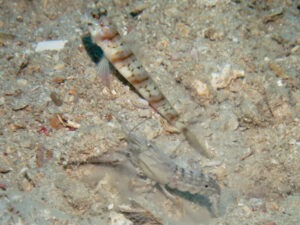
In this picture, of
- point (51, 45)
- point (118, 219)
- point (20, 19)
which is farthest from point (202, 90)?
point (20, 19)

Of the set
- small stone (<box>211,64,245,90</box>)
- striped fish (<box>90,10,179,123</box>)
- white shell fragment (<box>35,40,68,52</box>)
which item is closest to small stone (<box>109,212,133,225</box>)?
striped fish (<box>90,10,179,123</box>)

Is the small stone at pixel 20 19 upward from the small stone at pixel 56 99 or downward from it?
upward

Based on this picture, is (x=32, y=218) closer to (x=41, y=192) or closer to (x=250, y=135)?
(x=41, y=192)

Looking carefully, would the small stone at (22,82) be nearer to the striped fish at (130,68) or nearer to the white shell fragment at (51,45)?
the white shell fragment at (51,45)

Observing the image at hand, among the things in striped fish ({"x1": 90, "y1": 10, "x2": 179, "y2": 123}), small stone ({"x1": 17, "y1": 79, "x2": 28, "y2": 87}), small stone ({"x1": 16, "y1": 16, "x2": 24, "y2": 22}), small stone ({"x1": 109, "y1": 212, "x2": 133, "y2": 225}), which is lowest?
small stone ({"x1": 109, "y1": 212, "x2": 133, "y2": 225})

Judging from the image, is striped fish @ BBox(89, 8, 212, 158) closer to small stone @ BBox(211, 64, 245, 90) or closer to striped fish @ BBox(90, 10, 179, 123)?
striped fish @ BBox(90, 10, 179, 123)

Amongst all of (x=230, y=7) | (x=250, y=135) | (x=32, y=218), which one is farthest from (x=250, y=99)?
(x=32, y=218)

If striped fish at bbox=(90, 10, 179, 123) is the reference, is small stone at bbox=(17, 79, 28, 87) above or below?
above

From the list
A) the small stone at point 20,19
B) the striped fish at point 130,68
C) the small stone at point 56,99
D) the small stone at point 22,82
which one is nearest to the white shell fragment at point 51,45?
the striped fish at point 130,68
